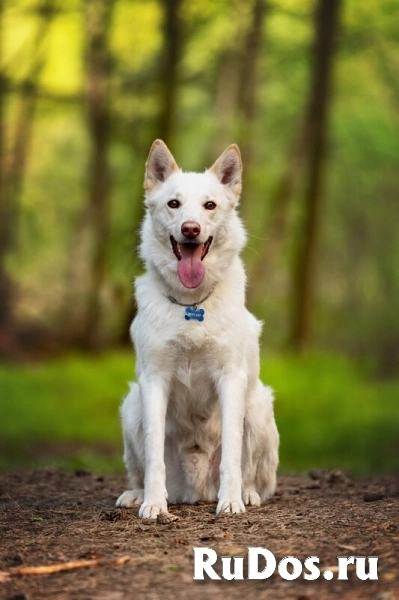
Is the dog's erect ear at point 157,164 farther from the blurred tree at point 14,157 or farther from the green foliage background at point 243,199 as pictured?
the blurred tree at point 14,157

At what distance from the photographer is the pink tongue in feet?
22.3

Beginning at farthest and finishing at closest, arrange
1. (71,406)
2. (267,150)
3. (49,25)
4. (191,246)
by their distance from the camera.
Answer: (267,150) → (49,25) → (71,406) → (191,246)

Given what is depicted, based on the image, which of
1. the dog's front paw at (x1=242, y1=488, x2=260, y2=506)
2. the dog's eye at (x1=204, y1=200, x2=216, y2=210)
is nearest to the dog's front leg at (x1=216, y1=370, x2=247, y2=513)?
the dog's front paw at (x1=242, y1=488, x2=260, y2=506)

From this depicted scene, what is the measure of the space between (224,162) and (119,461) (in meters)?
5.66

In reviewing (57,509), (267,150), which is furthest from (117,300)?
(57,509)

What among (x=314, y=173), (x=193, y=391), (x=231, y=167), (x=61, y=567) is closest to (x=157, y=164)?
(x=231, y=167)

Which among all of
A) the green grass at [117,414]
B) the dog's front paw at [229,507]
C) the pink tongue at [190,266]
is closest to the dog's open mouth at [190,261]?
the pink tongue at [190,266]

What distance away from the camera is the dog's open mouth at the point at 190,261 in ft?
22.3

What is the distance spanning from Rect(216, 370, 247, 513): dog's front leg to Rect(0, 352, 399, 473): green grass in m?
4.37

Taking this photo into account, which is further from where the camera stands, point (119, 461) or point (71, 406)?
point (71, 406)

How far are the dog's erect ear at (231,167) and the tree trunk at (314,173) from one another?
13.2m

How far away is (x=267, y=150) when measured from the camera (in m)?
27.7

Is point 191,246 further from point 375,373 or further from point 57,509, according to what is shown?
point 375,373

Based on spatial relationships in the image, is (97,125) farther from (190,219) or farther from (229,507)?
(229,507)
